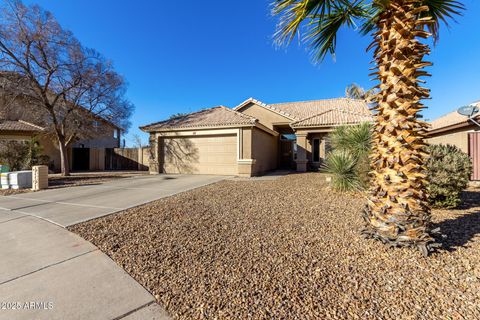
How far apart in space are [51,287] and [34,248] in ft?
5.33

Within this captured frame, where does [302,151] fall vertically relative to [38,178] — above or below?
above

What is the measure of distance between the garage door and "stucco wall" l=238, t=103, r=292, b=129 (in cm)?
693

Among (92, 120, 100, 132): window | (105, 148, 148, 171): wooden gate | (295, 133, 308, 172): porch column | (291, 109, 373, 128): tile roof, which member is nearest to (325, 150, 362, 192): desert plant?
(291, 109, 373, 128): tile roof

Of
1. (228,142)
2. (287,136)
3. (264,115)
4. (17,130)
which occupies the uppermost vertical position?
(264,115)

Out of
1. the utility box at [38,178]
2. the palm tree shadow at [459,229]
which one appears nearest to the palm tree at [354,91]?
the palm tree shadow at [459,229]

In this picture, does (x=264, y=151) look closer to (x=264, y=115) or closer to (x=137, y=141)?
(x=264, y=115)

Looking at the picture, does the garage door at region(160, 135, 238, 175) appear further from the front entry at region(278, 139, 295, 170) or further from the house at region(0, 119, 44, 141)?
the house at region(0, 119, 44, 141)

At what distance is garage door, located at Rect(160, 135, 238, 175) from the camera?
13414mm

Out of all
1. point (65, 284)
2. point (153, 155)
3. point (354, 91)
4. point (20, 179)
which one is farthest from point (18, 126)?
point (354, 91)

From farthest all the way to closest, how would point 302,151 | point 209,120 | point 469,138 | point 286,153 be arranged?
point 286,153 → point 302,151 → point 209,120 → point 469,138

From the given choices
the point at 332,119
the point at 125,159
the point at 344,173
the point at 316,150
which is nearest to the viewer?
the point at 344,173

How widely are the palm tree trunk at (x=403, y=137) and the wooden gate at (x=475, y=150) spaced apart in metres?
10.1

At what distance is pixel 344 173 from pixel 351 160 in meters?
0.55

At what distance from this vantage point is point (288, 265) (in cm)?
299
